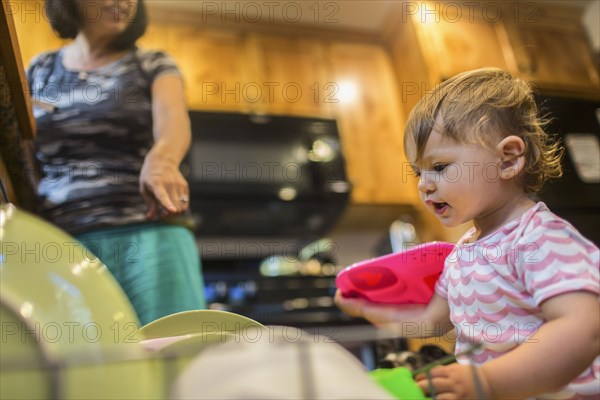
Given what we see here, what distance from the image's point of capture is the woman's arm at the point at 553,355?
39 centimetres

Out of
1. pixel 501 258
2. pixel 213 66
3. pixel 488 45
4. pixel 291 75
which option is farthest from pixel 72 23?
pixel 488 45

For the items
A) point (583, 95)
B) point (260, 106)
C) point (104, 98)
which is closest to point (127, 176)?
point (104, 98)

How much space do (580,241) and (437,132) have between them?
18cm

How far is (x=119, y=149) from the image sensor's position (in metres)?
0.83

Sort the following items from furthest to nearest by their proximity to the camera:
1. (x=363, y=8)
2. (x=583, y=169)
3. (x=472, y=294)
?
(x=363, y=8) → (x=583, y=169) → (x=472, y=294)

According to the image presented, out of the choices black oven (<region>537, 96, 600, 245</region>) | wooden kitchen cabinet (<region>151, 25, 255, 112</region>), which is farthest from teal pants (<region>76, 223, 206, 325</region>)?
wooden kitchen cabinet (<region>151, 25, 255, 112</region>)

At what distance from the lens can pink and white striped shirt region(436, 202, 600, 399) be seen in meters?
0.46

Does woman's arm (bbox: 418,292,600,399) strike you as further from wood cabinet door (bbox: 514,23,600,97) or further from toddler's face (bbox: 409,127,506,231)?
wood cabinet door (bbox: 514,23,600,97)

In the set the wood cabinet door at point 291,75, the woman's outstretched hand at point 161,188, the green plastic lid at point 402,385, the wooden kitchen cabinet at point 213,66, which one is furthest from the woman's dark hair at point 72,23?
the wood cabinet door at point 291,75

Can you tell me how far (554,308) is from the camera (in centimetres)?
44

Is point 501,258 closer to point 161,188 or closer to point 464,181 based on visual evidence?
point 464,181

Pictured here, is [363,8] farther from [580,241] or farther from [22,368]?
[22,368]

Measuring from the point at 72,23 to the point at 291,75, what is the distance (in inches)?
66.1

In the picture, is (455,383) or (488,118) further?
(488,118)
